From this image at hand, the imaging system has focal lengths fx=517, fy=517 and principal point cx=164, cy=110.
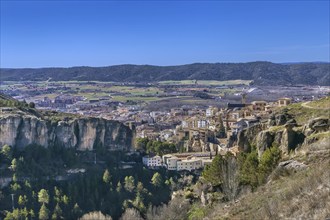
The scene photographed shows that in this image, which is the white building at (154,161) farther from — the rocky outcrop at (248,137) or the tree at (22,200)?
the rocky outcrop at (248,137)

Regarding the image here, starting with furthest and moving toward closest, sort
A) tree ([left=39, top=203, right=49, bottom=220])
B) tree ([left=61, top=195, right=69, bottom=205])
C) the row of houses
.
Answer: the row of houses, tree ([left=61, top=195, right=69, bottom=205]), tree ([left=39, top=203, right=49, bottom=220])

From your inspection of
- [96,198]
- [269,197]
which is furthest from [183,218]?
[96,198]

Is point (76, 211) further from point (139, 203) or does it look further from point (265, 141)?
point (265, 141)

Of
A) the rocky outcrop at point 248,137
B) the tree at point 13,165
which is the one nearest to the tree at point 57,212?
the tree at point 13,165

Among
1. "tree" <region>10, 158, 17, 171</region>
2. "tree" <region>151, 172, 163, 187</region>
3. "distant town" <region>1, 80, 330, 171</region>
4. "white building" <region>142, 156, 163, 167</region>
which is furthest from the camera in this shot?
"white building" <region>142, 156, 163, 167</region>

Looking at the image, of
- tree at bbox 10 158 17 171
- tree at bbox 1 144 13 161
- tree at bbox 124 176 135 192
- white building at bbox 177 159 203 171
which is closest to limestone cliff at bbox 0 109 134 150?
tree at bbox 1 144 13 161

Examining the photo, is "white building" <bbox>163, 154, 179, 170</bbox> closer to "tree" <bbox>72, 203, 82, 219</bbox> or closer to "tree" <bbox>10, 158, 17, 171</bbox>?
"tree" <bbox>72, 203, 82, 219</bbox>
